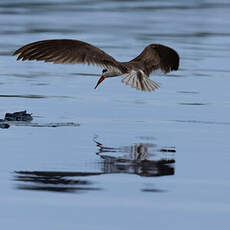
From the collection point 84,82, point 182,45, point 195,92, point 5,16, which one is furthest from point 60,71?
point 5,16

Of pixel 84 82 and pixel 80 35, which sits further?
pixel 80 35

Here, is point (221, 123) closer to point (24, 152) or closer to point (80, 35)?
point (24, 152)

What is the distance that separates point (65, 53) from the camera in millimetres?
11250

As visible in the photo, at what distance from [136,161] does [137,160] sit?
5 centimetres

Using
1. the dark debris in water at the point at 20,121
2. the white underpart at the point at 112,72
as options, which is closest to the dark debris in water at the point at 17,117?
the dark debris in water at the point at 20,121

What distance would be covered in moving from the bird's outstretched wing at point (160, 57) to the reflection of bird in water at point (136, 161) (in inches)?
99.6

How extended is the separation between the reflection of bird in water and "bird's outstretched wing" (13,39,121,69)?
1438 millimetres

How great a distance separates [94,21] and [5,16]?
262 cm

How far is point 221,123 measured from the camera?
11391mm

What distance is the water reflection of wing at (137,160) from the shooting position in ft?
28.5

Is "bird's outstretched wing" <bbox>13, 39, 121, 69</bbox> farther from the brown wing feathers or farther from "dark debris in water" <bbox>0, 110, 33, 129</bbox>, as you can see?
"dark debris in water" <bbox>0, 110, 33, 129</bbox>

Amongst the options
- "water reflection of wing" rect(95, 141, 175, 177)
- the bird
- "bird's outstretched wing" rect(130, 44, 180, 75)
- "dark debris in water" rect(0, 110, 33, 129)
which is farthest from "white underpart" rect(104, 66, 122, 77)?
"water reflection of wing" rect(95, 141, 175, 177)

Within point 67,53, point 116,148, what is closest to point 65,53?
point 67,53

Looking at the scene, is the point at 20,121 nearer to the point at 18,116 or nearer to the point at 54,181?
the point at 18,116
